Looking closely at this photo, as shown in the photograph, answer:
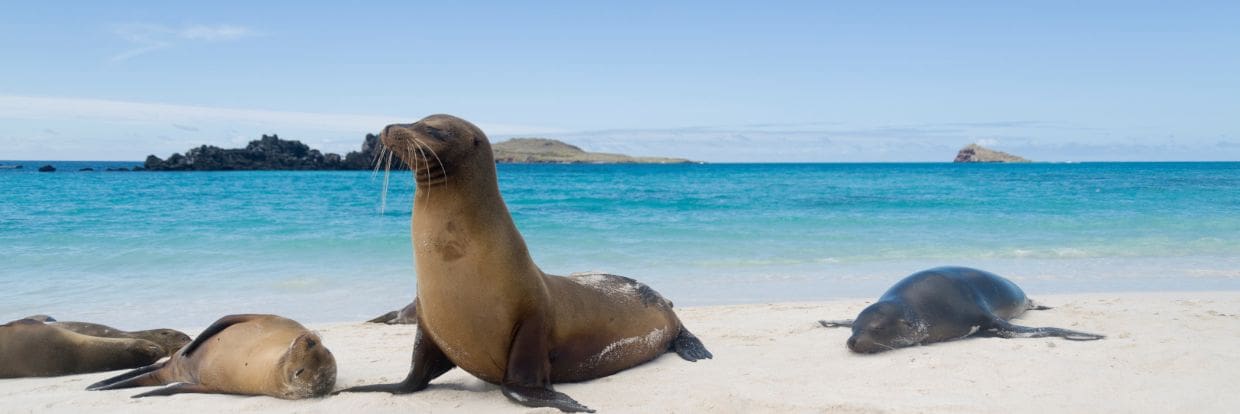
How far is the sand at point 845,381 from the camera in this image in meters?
4.18

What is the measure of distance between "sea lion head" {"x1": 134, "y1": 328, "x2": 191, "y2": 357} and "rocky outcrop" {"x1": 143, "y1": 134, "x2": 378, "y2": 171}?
62.1 metres

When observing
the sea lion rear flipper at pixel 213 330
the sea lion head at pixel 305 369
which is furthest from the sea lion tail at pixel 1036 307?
the sea lion rear flipper at pixel 213 330

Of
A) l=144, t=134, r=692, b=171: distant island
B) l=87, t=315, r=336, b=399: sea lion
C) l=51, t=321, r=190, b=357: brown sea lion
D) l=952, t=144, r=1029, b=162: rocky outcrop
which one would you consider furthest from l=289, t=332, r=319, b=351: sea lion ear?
l=952, t=144, r=1029, b=162: rocky outcrop

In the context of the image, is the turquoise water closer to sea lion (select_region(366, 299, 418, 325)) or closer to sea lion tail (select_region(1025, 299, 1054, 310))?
sea lion (select_region(366, 299, 418, 325))

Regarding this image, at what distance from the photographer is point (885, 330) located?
18.6 feet

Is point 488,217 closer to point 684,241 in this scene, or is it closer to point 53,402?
point 53,402

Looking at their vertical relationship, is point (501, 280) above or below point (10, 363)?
above

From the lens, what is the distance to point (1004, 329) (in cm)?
598

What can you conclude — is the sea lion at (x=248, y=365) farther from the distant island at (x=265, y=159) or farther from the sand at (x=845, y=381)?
the distant island at (x=265, y=159)

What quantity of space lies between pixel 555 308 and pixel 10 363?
3.32 meters

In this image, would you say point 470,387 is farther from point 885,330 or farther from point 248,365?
point 885,330

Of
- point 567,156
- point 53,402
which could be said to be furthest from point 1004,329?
point 567,156

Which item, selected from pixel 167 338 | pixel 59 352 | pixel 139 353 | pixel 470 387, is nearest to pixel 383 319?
pixel 167 338

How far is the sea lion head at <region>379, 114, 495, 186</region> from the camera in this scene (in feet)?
12.9
